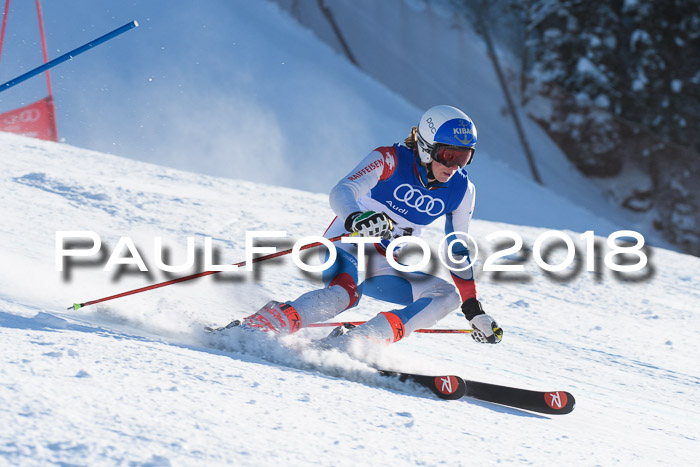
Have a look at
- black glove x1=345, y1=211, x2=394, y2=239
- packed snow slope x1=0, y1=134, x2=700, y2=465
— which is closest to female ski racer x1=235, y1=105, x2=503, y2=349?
black glove x1=345, y1=211, x2=394, y2=239

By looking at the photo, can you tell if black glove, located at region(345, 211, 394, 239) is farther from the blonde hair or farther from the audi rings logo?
the blonde hair

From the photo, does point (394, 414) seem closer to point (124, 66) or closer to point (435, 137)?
point (435, 137)

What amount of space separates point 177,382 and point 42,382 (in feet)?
1.31

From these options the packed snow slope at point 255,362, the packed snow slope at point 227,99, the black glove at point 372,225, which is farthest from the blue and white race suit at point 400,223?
the packed snow slope at point 227,99

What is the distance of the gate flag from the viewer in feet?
30.5

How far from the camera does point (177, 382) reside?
2.29m

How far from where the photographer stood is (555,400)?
3066mm

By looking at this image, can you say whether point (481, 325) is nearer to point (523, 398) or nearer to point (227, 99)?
point (523, 398)

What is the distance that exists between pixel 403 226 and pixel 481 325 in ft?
1.98

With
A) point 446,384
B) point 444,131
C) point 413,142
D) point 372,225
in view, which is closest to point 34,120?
point 413,142

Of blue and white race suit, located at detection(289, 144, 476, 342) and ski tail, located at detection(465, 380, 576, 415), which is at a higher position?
blue and white race suit, located at detection(289, 144, 476, 342)

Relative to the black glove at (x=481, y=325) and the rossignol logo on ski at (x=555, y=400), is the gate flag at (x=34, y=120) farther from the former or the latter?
the rossignol logo on ski at (x=555, y=400)

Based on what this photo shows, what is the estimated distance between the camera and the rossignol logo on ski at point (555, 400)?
306 cm
